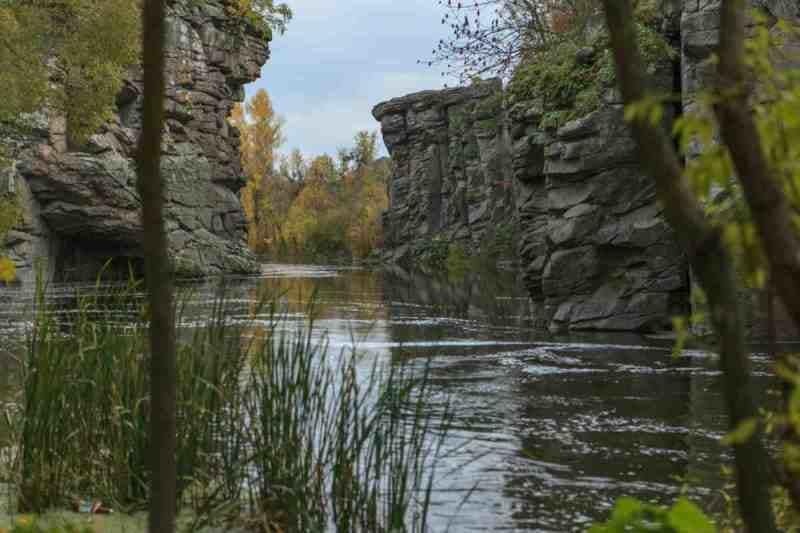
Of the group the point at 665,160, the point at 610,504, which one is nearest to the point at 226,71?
the point at 610,504

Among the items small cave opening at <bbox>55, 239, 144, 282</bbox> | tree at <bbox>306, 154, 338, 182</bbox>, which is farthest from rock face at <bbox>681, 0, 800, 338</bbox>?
tree at <bbox>306, 154, 338, 182</bbox>

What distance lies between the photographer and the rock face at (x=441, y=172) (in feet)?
179

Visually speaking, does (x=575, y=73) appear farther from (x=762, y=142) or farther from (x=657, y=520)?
(x=762, y=142)

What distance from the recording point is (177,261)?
119 ft

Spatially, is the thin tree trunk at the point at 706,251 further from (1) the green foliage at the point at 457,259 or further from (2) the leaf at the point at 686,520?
(1) the green foliage at the point at 457,259

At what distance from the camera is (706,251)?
279 centimetres

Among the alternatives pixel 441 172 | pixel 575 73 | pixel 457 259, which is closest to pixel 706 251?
pixel 575 73

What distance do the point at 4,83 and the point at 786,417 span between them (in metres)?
15.9

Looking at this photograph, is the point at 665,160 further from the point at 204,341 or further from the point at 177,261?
the point at 177,261

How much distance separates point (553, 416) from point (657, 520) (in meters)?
7.11

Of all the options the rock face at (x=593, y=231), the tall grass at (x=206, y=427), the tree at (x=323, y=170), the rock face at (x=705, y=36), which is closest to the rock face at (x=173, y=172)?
the rock face at (x=593, y=231)

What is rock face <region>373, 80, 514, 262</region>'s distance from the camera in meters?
54.6

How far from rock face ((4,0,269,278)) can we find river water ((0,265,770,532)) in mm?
13334

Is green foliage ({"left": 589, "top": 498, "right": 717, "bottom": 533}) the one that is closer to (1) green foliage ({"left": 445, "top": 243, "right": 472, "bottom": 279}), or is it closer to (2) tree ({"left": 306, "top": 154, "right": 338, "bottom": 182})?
(1) green foliage ({"left": 445, "top": 243, "right": 472, "bottom": 279})
